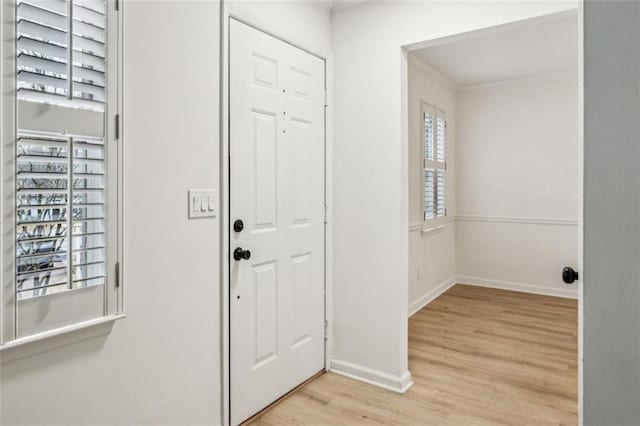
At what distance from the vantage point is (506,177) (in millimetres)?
4984

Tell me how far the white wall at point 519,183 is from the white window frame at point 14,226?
450cm

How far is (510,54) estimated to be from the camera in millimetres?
3951

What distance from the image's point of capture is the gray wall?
626 mm

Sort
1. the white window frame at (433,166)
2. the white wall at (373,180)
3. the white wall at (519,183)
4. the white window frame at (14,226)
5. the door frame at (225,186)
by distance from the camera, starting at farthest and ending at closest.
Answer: the white wall at (519,183)
the white window frame at (433,166)
the white wall at (373,180)
the door frame at (225,186)
the white window frame at (14,226)

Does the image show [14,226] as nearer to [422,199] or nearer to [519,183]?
[422,199]

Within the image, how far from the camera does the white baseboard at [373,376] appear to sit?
2533 mm

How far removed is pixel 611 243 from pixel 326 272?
2.17 metres

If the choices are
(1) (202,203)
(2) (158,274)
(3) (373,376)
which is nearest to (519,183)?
(3) (373,376)

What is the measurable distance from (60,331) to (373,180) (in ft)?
5.93

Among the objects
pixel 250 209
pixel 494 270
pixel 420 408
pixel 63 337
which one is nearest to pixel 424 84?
pixel 494 270

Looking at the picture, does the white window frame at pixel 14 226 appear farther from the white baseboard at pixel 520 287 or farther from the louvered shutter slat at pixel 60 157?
the white baseboard at pixel 520 287

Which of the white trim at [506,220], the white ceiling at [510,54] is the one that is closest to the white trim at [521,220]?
the white trim at [506,220]

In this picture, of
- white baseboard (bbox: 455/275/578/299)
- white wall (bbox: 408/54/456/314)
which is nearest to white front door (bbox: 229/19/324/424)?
white wall (bbox: 408/54/456/314)

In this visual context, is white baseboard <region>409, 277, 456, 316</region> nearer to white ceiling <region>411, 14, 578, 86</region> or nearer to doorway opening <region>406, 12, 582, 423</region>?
doorway opening <region>406, 12, 582, 423</region>
